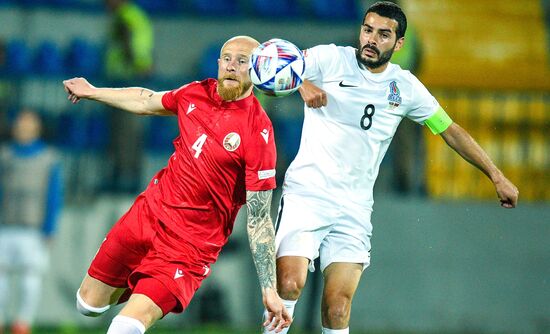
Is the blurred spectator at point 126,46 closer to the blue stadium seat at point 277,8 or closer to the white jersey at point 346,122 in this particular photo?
the blue stadium seat at point 277,8

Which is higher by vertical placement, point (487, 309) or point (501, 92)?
point (501, 92)

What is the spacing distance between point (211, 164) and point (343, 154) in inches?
39.6

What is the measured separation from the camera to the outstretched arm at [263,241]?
6.84m

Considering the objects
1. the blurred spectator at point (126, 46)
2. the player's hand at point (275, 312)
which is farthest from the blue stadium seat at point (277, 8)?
the player's hand at point (275, 312)

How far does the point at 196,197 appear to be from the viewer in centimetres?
712

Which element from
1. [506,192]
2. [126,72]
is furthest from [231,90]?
[126,72]

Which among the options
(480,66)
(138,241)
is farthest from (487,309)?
(138,241)

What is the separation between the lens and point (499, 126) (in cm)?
1436

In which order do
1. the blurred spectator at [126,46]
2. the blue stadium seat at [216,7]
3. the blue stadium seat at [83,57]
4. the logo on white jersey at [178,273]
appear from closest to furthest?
the logo on white jersey at [178,273], the blurred spectator at [126,46], the blue stadium seat at [83,57], the blue stadium seat at [216,7]

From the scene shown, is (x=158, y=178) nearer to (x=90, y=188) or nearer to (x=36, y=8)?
(x=90, y=188)

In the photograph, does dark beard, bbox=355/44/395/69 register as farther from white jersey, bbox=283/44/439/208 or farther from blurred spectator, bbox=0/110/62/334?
blurred spectator, bbox=0/110/62/334

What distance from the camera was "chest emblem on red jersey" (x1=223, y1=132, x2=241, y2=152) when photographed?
23.1 ft

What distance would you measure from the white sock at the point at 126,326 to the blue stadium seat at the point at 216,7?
406 inches

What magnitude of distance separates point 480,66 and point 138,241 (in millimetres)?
10295
